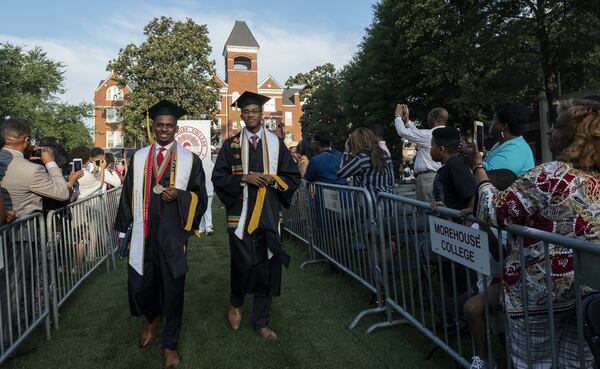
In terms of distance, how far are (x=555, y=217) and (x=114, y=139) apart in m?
57.6

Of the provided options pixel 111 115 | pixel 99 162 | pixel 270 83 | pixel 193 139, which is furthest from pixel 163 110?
pixel 270 83

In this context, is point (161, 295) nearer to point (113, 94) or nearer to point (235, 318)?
point (235, 318)

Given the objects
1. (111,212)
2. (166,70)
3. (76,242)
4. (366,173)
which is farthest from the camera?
(166,70)

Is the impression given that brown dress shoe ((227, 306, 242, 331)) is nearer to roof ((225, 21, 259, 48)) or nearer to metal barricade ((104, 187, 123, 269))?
metal barricade ((104, 187, 123, 269))

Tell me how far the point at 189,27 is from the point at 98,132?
19.7 meters

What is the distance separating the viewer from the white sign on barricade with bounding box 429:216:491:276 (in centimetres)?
246

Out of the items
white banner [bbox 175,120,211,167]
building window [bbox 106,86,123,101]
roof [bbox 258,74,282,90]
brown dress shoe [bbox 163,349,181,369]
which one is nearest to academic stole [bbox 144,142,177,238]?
brown dress shoe [bbox 163,349,181,369]

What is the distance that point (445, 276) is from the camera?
141 inches

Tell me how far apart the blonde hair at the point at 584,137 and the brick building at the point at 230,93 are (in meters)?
48.6

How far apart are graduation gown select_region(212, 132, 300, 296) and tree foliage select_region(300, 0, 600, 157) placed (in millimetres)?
16427

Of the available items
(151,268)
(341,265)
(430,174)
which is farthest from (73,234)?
(430,174)

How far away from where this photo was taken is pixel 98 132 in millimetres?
52312

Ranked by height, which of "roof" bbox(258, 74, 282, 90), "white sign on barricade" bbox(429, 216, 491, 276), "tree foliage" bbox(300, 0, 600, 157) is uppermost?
"roof" bbox(258, 74, 282, 90)

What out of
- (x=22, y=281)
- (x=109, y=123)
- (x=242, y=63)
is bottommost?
(x=22, y=281)
